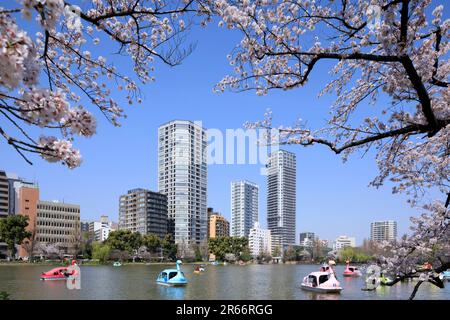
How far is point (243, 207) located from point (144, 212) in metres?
44.3

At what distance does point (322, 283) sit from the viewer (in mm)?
25469

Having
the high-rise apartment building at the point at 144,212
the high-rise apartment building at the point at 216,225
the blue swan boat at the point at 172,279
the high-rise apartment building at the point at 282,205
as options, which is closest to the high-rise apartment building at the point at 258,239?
the high-rise apartment building at the point at 282,205

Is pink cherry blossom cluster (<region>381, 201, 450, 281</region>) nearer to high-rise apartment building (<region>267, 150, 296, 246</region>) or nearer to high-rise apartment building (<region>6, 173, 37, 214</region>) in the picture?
high-rise apartment building (<region>267, 150, 296, 246</region>)

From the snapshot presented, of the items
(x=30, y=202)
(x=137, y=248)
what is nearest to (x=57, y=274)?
(x=137, y=248)

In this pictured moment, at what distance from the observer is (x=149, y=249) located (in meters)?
60.1

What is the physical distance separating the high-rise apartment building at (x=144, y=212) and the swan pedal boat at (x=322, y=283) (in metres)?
47.7

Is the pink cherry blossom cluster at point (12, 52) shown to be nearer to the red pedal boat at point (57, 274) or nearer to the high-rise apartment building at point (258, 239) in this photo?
the red pedal boat at point (57, 274)

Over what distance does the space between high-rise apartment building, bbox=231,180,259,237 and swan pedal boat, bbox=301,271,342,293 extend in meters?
80.6

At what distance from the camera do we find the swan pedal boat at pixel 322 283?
81.4 ft

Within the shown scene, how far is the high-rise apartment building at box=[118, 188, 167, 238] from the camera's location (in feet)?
236

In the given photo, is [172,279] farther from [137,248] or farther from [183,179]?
[183,179]
